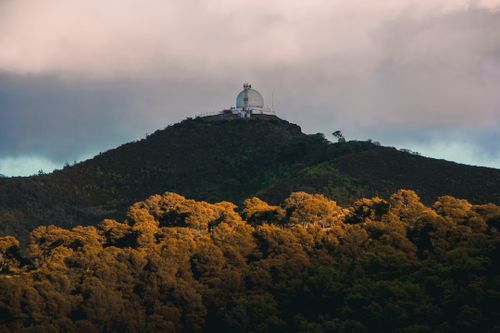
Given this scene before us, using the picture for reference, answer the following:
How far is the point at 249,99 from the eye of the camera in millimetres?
152250

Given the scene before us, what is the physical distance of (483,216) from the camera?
267 feet

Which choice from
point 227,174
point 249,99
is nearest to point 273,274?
point 227,174

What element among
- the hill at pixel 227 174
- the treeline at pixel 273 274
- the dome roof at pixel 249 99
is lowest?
the treeline at pixel 273 274

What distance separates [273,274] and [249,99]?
254 feet

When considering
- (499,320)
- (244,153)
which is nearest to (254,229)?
(499,320)

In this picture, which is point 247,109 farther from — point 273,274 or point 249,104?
point 273,274

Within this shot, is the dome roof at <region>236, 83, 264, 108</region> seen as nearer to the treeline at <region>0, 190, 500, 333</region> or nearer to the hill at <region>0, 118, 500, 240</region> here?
the hill at <region>0, 118, 500, 240</region>

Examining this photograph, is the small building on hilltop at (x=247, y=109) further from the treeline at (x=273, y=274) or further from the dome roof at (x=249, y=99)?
the treeline at (x=273, y=274)

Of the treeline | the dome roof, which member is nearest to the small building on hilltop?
the dome roof

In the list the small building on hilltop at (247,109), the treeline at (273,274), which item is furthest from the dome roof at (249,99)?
the treeline at (273,274)

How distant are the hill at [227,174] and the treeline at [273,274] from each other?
2115 centimetres

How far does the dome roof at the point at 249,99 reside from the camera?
152 metres

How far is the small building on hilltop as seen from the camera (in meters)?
152

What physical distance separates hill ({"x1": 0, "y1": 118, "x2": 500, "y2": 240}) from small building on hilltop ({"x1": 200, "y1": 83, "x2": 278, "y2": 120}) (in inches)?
84.5
